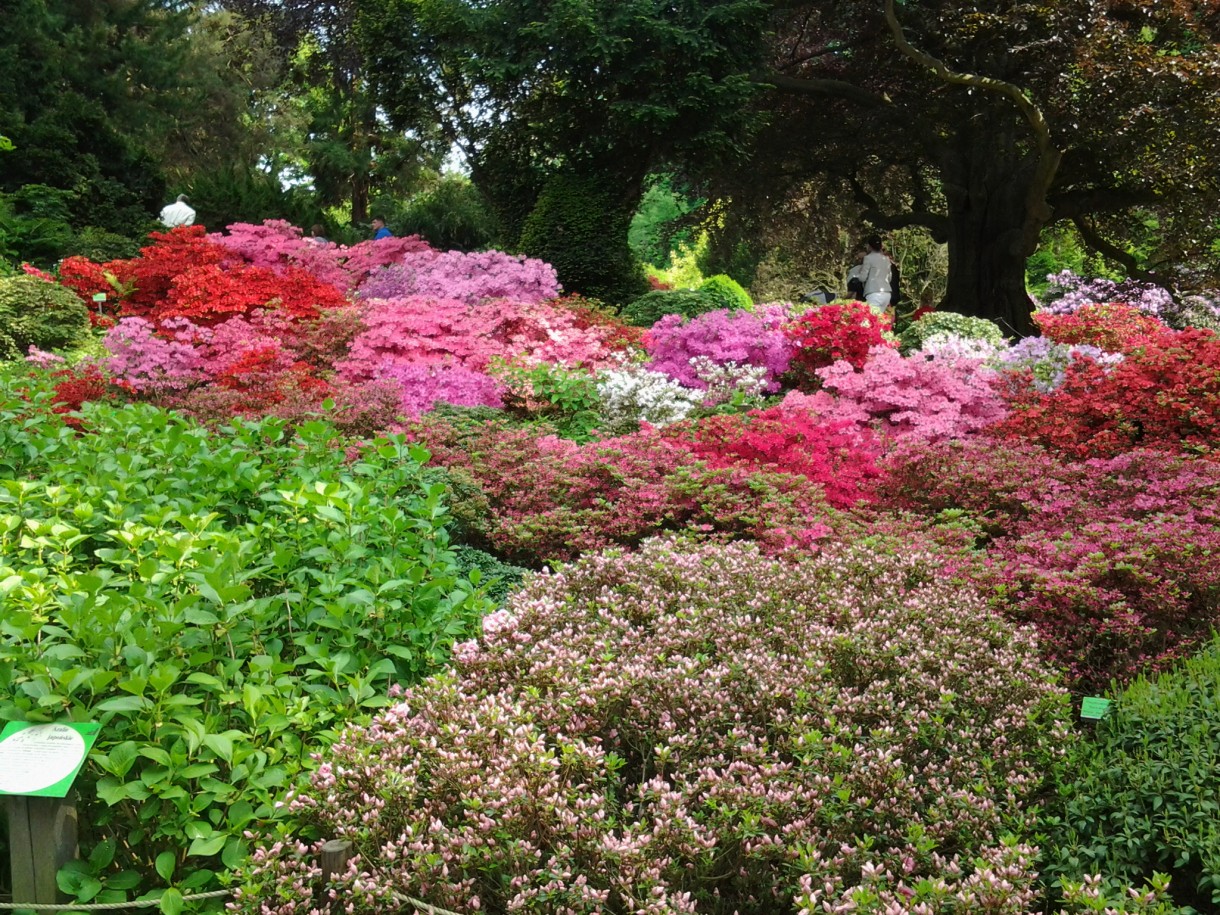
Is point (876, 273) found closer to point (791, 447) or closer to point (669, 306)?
point (669, 306)

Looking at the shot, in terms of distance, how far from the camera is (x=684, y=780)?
7.57ft

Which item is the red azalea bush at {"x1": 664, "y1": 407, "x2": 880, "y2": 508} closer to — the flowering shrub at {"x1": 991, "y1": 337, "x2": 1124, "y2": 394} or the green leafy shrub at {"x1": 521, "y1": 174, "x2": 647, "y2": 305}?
the flowering shrub at {"x1": 991, "y1": 337, "x2": 1124, "y2": 394}

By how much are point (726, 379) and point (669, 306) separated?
11.4 feet

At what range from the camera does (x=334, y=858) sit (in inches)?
82.9

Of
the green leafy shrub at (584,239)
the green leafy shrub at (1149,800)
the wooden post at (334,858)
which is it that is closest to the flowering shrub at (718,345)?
the green leafy shrub at (584,239)

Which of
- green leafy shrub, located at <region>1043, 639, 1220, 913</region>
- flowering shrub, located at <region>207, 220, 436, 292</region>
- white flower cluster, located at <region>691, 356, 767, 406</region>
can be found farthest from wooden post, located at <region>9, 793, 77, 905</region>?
flowering shrub, located at <region>207, 220, 436, 292</region>

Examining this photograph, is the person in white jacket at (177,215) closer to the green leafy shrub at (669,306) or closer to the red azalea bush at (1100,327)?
the green leafy shrub at (669,306)

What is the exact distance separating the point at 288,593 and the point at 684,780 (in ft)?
4.45

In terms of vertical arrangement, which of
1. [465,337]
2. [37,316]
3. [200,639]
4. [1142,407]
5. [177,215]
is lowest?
[200,639]

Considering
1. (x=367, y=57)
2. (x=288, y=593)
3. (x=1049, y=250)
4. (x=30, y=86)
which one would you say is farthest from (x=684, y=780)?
(x=1049, y=250)

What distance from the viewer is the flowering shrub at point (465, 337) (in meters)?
8.23

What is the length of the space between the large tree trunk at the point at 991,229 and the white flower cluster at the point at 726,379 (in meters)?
7.30

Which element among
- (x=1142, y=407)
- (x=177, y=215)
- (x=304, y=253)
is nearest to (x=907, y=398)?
(x=1142, y=407)

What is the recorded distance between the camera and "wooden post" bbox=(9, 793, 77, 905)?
7.25 feet
